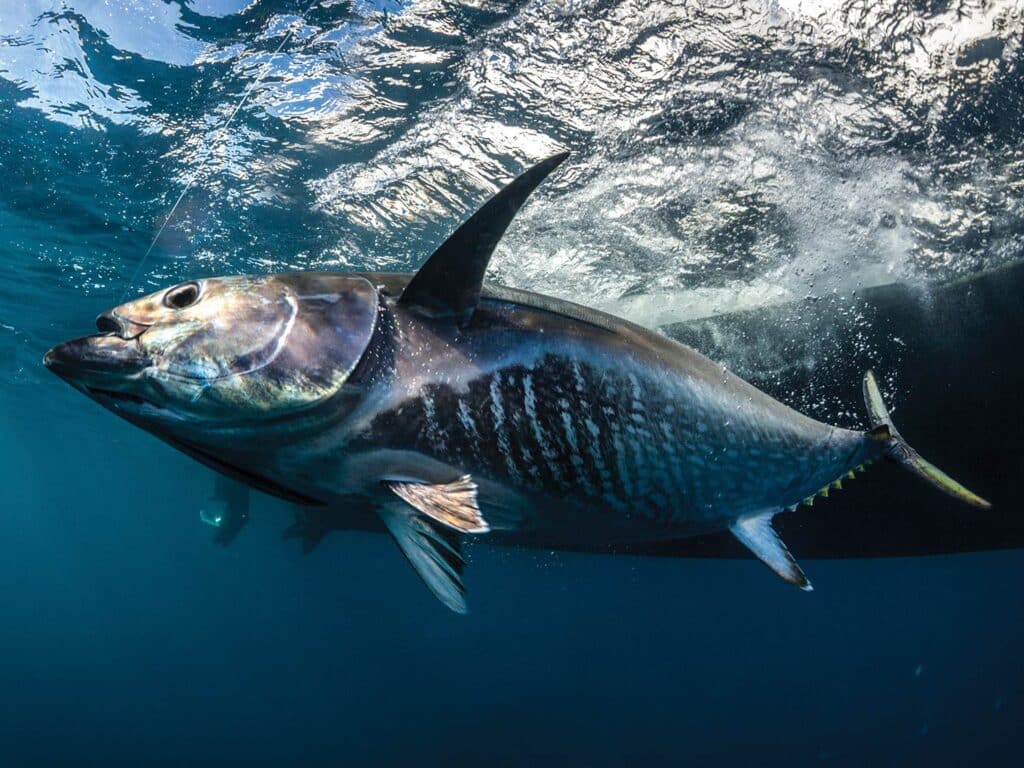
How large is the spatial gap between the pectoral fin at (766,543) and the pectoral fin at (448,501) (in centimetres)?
126

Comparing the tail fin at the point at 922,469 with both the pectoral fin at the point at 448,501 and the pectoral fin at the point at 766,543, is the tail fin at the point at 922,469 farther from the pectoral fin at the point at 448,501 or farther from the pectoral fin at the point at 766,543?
the pectoral fin at the point at 448,501

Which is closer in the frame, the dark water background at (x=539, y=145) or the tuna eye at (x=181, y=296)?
the tuna eye at (x=181, y=296)

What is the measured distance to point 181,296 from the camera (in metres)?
1.45

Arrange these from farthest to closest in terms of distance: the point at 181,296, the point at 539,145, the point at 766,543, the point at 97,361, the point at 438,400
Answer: the point at 539,145 < the point at 766,543 < the point at 438,400 < the point at 181,296 < the point at 97,361

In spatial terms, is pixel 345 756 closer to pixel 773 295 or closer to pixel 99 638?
pixel 773 295

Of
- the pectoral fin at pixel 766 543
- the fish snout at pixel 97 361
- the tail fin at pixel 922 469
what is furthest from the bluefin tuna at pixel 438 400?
the tail fin at pixel 922 469

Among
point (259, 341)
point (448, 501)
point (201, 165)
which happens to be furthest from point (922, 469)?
point (201, 165)

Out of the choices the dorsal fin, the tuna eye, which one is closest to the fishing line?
the tuna eye

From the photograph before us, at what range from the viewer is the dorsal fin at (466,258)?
1394 millimetres

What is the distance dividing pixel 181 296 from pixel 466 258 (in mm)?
784

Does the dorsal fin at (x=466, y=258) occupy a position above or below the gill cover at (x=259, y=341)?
above

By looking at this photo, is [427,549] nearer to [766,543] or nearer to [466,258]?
[466,258]

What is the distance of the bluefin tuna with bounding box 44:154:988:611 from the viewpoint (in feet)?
4.42

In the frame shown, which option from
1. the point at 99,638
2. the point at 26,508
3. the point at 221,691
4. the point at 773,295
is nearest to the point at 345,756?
the point at 221,691
